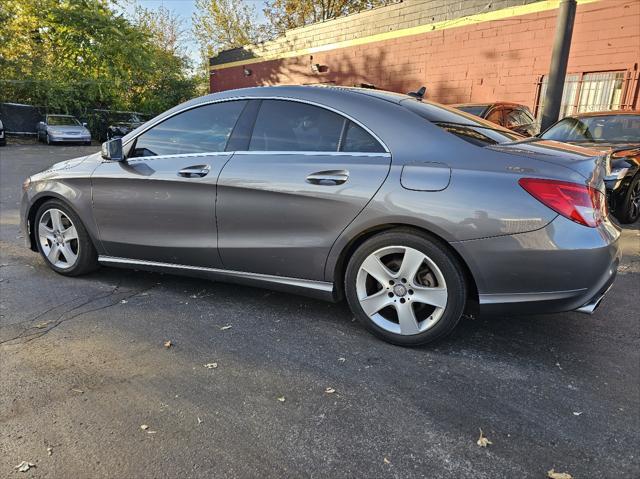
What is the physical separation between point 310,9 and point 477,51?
18.8 meters

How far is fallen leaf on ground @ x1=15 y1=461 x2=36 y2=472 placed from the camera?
6.16 feet

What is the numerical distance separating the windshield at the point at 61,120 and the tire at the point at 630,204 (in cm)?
2144

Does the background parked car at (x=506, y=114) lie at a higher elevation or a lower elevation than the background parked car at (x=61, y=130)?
higher

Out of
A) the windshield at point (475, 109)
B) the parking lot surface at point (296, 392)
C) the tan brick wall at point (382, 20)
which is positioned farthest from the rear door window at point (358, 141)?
the tan brick wall at point (382, 20)

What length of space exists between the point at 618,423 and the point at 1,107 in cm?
2608

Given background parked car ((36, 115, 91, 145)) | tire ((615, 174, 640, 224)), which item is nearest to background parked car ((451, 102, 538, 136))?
tire ((615, 174, 640, 224))

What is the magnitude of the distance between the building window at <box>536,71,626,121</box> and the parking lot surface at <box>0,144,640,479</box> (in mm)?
9163

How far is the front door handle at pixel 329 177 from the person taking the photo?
284 cm

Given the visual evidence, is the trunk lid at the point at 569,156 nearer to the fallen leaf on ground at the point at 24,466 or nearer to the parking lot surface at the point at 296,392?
the parking lot surface at the point at 296,392

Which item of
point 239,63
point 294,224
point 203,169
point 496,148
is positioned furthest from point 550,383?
point 239,63

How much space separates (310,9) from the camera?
95.2 feet

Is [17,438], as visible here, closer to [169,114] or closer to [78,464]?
[78,464]

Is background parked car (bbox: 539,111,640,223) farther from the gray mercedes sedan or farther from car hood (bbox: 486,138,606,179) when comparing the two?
the gray mercedes sedan

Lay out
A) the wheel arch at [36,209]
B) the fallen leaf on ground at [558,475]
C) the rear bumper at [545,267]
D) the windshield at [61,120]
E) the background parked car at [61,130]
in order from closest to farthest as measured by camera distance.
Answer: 1. the fallen leaf on ground at [558,475]
2. the rear bumper at [545,267]
3. the wheel arch at [36,209]
4. the background parked car at [61,130]
5. the windshield at [61,120]
